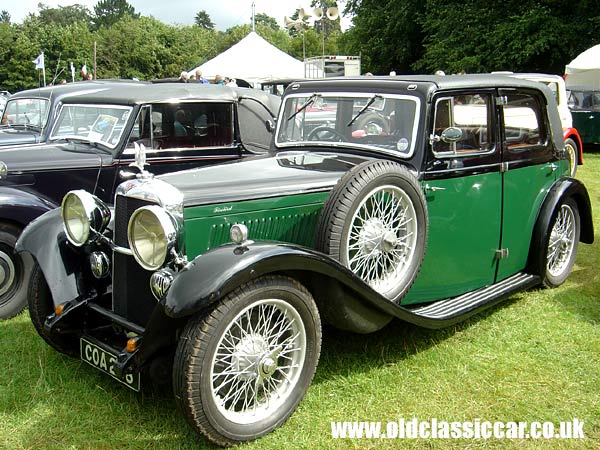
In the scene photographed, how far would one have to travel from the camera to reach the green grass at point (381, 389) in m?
2.95

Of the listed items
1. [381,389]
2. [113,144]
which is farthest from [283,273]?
[113,144]

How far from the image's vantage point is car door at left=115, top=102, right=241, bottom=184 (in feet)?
19.1

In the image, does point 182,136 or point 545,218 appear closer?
point 545,218

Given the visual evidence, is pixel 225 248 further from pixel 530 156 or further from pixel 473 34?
pixel 473 34

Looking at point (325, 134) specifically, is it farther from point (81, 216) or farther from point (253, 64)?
point (253, 64)

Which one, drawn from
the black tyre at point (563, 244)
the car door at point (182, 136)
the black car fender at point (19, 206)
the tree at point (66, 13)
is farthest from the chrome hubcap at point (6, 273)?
the tree at point (66, 13)

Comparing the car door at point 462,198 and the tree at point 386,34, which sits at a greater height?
the tree at point 386,34

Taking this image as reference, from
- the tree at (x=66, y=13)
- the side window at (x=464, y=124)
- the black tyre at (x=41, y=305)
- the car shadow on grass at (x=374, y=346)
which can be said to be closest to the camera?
the black tyre at (x=41, y=305)

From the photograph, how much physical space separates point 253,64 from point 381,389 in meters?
16.9

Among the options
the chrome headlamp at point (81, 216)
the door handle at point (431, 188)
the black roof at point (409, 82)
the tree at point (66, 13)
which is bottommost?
the chrome headlamp at point (81, 216)

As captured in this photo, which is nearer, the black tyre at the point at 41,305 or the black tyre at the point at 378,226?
the black tyre at the point at 378,226

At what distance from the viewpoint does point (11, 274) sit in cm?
463

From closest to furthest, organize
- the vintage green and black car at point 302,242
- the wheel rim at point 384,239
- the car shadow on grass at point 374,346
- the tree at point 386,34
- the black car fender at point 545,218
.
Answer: the vintage green and black car at point 302,242 → the wheel rim at point 384,239 → the car shadow on grass at point 374,346 → the black car fender at point 545,218 → the tree at point 386,34

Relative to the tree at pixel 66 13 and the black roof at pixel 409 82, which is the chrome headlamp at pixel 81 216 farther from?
the tree at pixel 66 13
